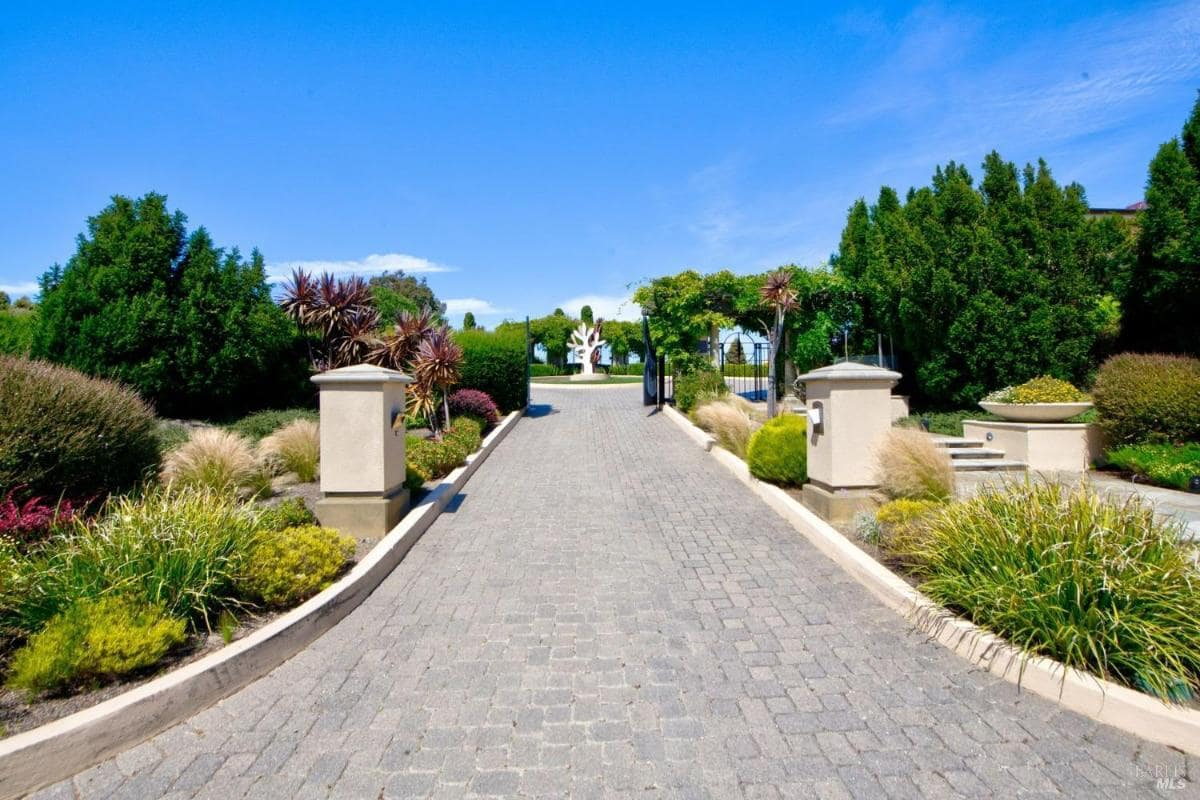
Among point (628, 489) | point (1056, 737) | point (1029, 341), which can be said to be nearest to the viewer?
point (1056, 737)

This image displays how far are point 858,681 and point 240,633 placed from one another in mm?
4015

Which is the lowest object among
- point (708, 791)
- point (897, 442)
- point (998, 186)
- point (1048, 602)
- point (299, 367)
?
point (708, 791)

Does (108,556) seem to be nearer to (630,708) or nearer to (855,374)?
(630,708)

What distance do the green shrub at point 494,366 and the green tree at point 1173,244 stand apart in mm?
13863

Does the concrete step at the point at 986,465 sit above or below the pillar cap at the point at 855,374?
below

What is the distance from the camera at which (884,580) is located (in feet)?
15.7

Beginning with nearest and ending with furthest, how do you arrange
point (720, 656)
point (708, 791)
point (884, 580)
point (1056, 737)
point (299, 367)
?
point (708, 791)
point (1056, 737)
point (720, 656)
point (884, 580)
point (299, 367)

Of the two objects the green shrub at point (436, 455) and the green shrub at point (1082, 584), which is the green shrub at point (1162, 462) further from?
the green shrub at point (436, 455)

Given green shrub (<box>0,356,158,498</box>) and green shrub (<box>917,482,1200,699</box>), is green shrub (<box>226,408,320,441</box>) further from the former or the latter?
green shrub (<box>917,482,1200,699</box>)

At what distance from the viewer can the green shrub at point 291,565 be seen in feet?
14.3

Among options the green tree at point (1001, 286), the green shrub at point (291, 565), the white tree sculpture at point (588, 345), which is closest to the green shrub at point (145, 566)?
the green shrub at point (291, 565)

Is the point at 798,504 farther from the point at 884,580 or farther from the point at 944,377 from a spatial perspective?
the point at 944,377

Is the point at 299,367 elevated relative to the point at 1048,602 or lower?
elevated

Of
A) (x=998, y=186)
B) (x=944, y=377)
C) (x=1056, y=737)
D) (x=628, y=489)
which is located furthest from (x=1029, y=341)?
(x=1056, y=737)
